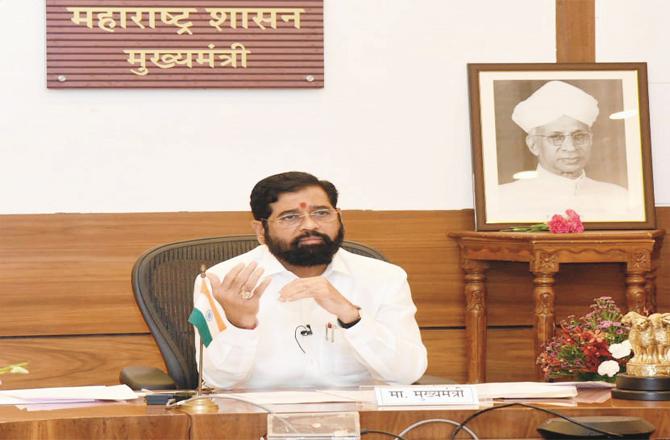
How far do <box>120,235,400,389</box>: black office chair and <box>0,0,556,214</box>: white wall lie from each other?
4.27 feet

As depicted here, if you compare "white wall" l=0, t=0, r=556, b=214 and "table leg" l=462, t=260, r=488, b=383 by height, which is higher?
"white wall" l=0, t=0, r=556, b=214

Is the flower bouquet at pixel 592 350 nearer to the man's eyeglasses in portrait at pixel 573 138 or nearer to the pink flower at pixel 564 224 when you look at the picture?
the pink flower at pixel 564 224

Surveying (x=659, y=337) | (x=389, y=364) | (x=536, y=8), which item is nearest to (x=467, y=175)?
(x=536, y=8)

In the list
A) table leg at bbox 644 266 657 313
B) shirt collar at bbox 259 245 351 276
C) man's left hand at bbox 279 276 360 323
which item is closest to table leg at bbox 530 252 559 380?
table leg at bbox 644 266 657 313

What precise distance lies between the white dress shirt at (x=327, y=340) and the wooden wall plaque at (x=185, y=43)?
1450 mm

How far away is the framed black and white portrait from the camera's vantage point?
4922 millimetres

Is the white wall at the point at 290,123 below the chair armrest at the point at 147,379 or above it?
above

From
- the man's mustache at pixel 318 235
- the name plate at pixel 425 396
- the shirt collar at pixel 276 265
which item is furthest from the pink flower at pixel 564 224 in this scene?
the name plate at pixel 425 396

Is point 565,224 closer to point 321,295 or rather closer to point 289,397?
point 321,295

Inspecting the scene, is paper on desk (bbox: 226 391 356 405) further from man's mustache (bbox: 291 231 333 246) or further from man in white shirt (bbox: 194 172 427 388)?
man's mustache (bbox: 291 231 333 246)

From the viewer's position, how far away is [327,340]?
345 cm

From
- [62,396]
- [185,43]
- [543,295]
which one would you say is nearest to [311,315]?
[62,396]

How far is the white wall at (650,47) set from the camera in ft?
16.7

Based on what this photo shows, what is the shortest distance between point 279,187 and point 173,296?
0.47 metres
